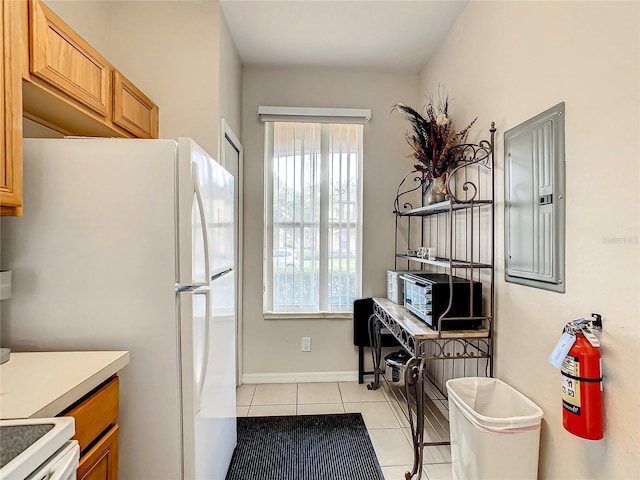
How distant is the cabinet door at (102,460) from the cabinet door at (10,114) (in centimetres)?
82

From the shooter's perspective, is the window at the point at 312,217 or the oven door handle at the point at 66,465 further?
the window at the point at 312,217

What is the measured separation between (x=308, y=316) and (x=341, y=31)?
7.40ft

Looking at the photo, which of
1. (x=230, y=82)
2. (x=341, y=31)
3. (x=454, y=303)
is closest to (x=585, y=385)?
(x=454, y=303)

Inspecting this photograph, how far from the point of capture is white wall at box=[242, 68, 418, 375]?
283cm

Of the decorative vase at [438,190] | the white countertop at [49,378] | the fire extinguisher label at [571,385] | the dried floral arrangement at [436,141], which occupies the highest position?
the dried floral arrangement at [436,141]

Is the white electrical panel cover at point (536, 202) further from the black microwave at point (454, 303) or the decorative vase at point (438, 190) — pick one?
the decorative vase at point (438, 190)

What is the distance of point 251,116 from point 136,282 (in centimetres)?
203

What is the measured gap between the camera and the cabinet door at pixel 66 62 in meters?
1.20

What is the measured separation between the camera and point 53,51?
127 centimetres

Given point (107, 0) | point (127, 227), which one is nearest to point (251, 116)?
point (107, 0)

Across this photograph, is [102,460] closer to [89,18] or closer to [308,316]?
[308,316]

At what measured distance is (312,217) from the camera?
2.87 metres

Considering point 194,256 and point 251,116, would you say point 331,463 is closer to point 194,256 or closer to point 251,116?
point 194,256

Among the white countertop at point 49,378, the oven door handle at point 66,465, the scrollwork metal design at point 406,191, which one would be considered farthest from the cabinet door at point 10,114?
the scrollwork metal design at point 406,191
